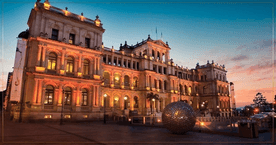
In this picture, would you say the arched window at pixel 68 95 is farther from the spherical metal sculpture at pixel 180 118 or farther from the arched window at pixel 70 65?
the spherical metal sculpture at pixel 180 118

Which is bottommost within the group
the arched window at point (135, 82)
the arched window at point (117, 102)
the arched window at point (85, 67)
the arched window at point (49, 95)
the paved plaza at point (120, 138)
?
the paved plaza at point (120, 138)

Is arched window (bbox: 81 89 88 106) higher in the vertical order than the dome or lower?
lower

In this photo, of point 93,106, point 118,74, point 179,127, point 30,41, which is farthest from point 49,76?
point 179,127

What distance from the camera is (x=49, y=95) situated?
2730cm

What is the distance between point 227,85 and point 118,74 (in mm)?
49091

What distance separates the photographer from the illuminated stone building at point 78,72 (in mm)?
26547

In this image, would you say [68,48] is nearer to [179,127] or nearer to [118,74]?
[118,74]

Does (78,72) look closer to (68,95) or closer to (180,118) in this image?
(68,95)

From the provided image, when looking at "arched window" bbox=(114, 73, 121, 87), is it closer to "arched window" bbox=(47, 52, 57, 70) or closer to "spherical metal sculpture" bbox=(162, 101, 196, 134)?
"arched window" bbox=(47, 52, 57, 70)

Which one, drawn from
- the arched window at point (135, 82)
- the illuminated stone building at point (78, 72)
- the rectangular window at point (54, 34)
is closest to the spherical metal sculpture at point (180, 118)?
the illuminated stone building at point (78, 72)

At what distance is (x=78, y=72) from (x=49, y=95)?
18.5ft

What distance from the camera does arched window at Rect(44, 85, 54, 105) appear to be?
27.0 m

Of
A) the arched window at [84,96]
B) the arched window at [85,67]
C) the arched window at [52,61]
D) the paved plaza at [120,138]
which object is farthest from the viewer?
the arched window at [85,67]

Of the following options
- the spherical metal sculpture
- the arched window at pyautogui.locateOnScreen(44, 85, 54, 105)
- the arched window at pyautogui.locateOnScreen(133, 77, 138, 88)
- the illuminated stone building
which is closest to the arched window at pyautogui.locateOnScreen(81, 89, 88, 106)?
the illuminated stone building
